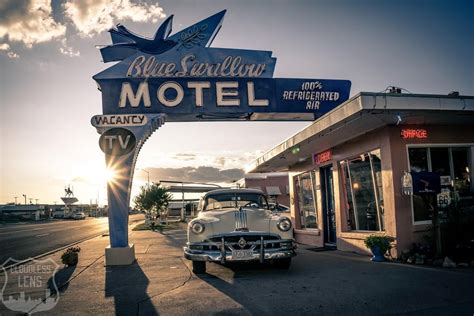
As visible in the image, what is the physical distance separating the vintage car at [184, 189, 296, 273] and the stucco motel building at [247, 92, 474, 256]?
2.76 meters

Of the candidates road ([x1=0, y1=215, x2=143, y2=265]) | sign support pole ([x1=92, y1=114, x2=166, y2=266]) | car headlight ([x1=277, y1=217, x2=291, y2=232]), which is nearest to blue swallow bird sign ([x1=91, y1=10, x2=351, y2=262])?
sign support pole ([x1=92, y1=114, x2=166, y2=266])

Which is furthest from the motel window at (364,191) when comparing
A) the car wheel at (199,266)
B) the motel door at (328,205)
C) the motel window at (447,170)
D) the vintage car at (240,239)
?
the car wheel at (199,266)

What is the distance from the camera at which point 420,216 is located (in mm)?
8570

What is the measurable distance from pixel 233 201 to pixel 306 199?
6741 millimetres

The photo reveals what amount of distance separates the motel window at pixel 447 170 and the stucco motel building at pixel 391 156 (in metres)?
0.02

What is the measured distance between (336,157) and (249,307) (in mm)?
7472

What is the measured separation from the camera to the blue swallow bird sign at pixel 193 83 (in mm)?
10531

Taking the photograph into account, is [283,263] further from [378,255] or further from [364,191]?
[364,191]

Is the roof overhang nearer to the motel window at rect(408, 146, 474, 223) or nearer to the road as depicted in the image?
the motel window at rect(408, 146, 474, 223)

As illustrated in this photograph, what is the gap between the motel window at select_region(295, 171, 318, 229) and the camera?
14.0 meters

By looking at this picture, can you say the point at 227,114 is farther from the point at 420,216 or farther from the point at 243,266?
the point at 420,216

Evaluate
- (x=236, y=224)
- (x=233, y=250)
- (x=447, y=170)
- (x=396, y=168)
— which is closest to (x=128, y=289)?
(x=233, y=250)

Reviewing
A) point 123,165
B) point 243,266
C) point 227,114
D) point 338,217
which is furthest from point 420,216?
point 123,165

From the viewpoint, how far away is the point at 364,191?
33.4ft
